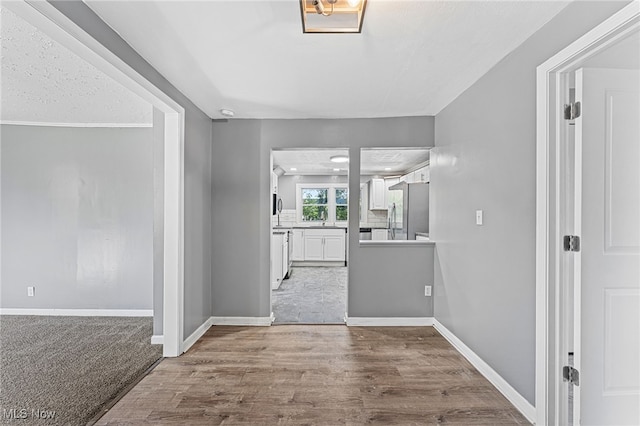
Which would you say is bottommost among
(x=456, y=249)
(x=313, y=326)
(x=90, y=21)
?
(x=313, y=326)

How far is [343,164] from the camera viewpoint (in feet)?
21.9

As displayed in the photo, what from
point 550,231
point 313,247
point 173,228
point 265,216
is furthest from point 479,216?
point 313,247

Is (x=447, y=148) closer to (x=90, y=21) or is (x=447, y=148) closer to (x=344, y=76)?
(x=344, y=76)

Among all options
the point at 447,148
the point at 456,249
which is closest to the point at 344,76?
the point at 447,148

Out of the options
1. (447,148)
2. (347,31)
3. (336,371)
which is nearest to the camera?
(347,31)

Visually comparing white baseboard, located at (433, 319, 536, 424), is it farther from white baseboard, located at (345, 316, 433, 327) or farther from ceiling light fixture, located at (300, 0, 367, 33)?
ceiling light fixture, located at (300, 0, 367, 33)

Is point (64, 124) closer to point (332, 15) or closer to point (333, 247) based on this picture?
point (332, 15)

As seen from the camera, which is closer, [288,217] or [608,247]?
[608,247]

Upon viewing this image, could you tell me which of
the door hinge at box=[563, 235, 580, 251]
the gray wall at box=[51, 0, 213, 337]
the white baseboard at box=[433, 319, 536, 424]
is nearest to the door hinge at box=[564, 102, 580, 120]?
the door hinge at box=[563, 235, 580, 251]

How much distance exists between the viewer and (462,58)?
7.26 feet

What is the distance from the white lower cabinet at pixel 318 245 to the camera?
24.8 feet

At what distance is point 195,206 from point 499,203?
2717 millimetres

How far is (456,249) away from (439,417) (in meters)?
1.52

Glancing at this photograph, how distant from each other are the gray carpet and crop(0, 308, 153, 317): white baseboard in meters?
0.09
